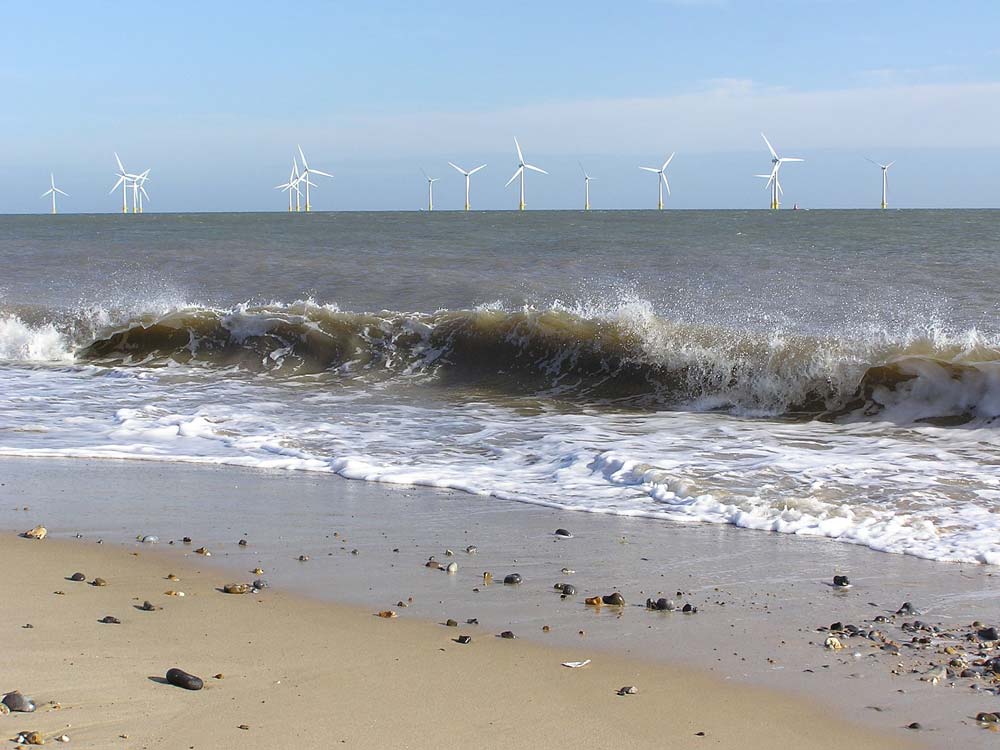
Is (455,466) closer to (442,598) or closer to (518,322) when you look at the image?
(442,598)

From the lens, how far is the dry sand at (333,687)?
13.1ft

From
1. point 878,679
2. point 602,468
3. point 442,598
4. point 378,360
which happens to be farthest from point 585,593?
point 378,360

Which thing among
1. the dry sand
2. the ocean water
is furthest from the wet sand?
the ocean water

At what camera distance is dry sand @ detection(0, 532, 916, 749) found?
3994 mm

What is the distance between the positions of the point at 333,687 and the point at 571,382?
11.8 m

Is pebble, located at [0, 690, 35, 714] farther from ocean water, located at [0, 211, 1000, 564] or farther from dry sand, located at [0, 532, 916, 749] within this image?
ocean water, located at [0, 211, 1000, 564]

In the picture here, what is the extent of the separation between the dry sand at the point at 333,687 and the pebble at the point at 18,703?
0.05 metres

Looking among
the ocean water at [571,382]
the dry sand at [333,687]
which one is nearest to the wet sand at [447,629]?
the dry sand at [333,687]

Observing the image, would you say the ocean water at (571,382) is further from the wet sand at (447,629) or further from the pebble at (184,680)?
the pebble at (184,680)

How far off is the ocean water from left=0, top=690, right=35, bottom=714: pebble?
4.80 m

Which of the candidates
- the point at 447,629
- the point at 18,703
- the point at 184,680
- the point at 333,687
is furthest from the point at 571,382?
the point at 18,703

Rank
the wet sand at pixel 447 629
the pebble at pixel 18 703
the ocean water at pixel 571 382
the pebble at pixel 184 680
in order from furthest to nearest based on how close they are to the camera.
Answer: the ocean water at pixel 571 382 < the pebble at pixel 184 680 < the wet sand at pixel 447 629 < the pebble at pixel 18 703

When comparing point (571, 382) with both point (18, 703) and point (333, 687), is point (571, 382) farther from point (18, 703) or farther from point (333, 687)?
point (18, 703)

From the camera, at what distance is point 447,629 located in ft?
17.5
